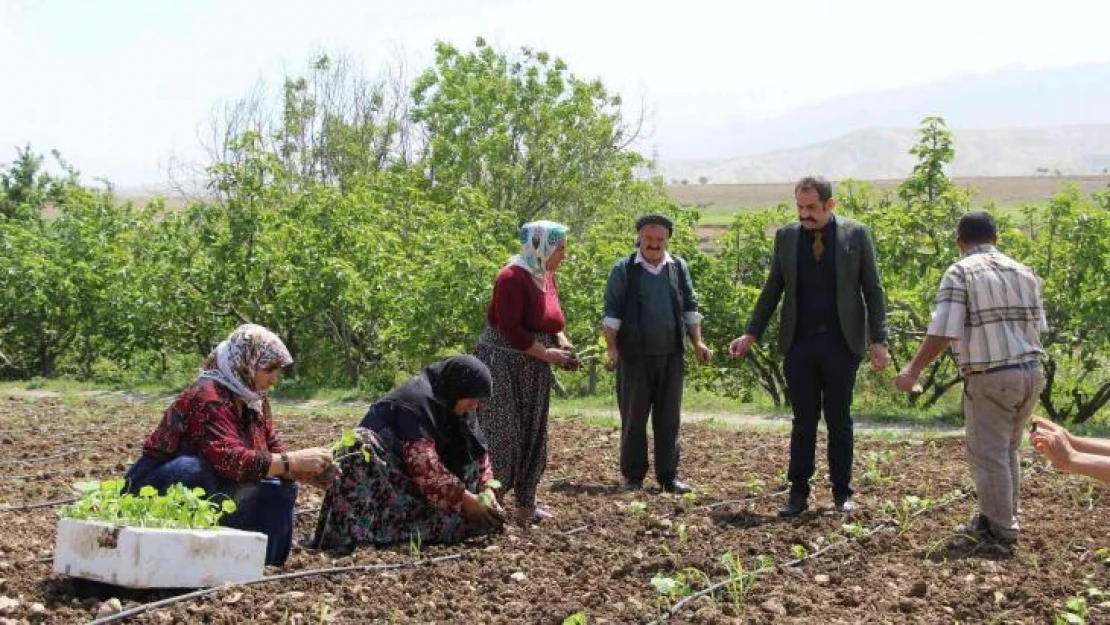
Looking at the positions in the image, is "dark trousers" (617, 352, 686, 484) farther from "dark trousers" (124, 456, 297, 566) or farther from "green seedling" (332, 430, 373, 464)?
"dark trousers" (124, 456, 297, 566)

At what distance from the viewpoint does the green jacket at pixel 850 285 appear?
20.4 feet

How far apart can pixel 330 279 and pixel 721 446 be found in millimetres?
5757

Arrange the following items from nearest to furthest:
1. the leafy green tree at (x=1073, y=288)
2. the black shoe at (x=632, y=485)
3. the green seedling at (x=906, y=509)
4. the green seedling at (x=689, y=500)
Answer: the green seedling at (x=906, y=509) < the green seedling at (x=689, y=500) < the black shoe at (x=632, y=485) < the leafy green tree at (x=1073, y=288)

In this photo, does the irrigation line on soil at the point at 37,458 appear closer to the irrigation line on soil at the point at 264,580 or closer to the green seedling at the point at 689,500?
the irrigation line on soil at the point at 264,580

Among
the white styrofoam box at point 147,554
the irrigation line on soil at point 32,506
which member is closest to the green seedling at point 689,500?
the white styrofoam box at point 147,554

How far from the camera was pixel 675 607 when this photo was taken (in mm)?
4672

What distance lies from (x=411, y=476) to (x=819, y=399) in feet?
6.76

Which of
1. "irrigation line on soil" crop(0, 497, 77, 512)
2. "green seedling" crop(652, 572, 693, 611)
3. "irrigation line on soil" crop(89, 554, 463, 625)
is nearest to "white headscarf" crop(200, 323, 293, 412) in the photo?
"irrigation line on soil" crop(89, 554, 463, 625)

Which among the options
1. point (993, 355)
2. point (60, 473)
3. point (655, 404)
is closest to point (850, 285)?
point (993, 355)

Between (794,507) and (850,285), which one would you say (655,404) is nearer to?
(794,507)

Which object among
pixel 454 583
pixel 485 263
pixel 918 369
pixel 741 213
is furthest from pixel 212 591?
pixel 741 213

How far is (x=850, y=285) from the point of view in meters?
6.24

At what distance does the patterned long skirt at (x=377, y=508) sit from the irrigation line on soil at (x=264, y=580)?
0.26 metres

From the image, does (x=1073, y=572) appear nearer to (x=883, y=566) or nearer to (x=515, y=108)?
(x=883, y=566)
